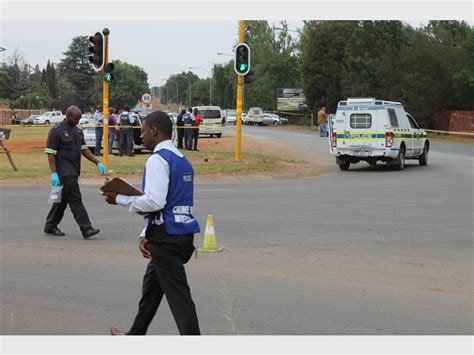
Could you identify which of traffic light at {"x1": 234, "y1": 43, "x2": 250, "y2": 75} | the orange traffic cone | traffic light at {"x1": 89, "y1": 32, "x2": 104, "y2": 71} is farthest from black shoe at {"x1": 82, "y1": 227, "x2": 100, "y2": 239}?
traffic light at {"x1": 234, "y1": 43, "x2": 250, "y2": 75}

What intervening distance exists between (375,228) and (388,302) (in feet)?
16.3

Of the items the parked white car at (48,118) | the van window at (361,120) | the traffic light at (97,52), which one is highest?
the traffic light at (97,52)

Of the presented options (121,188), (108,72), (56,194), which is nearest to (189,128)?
(108,72)

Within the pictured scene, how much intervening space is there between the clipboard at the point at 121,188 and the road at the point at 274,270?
1.37 metres

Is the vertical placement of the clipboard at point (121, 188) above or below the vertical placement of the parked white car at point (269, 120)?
above

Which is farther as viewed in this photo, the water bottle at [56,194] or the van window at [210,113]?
the van window at [210,113]

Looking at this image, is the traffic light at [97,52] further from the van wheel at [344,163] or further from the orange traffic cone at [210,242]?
the orange traffic cone at [210,242]

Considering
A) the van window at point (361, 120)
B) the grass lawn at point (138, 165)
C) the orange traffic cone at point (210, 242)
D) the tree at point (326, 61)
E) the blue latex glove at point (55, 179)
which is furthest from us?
the tree at point (326, 61)

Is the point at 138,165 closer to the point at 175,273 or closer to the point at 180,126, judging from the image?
the point at 180,126

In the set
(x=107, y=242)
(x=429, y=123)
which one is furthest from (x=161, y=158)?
(x=429, y=123)

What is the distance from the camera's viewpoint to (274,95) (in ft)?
308

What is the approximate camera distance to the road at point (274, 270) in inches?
247

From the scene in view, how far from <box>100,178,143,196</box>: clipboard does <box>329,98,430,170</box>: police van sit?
19279 millimetres

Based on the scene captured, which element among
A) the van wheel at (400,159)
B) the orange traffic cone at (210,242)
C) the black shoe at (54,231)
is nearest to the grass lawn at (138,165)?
the van wheel at (400,159)
